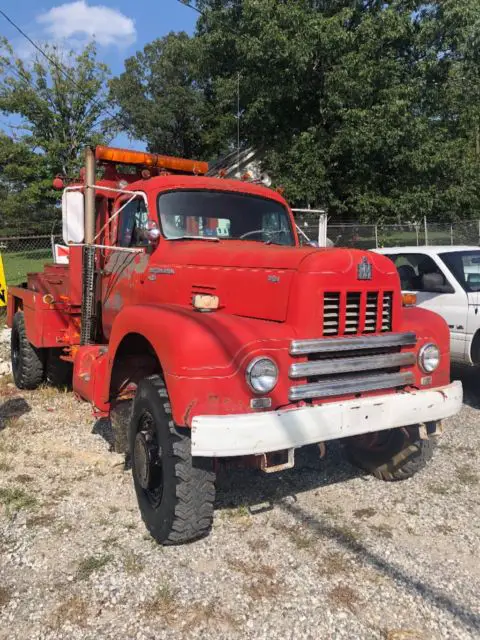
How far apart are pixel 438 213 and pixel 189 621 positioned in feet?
68.5

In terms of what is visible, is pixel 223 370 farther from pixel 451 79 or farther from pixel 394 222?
pixel 451 79

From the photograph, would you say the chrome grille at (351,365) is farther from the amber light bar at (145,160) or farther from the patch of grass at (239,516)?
the amber light bar at (145,160)

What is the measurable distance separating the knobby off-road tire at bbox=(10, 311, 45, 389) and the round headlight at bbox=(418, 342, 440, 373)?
489 cm

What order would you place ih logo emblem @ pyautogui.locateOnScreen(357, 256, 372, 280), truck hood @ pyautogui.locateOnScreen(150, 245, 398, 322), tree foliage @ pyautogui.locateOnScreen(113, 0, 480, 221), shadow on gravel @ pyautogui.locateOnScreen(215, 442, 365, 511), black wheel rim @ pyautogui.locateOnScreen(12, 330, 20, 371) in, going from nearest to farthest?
truck hood @ pyautogui.locateOnScreen(150, 245, 398, 322) → ih logo emblem @ pyautogui.locateOnScreen(357, 256, 372, 280) → shadow on gravel @ pyautogui.locateOnScreen(215, 442, 365, 511) → black wheel rim @ pyautogui.locateOnScreen(12, 330, 20, 371) → tree foliage @ pyautogui.locateOnScreen(113, 0, 480, 221)

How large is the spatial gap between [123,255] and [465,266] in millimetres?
4267

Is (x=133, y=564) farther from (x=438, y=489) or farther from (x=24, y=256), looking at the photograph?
(x=24, y=256)

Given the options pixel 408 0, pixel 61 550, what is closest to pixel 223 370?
pixel 61 550

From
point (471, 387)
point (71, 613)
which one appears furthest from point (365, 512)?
point (471, 387)

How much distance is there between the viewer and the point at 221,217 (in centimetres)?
449

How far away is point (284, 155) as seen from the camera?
1953cm

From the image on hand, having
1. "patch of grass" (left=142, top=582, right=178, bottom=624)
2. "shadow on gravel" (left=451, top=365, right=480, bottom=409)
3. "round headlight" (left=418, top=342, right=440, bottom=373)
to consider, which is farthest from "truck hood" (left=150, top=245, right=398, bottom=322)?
"shadow on gravel" (left=451, top=365, right=480, bottom=409)

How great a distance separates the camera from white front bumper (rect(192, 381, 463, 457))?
2854 millimetres

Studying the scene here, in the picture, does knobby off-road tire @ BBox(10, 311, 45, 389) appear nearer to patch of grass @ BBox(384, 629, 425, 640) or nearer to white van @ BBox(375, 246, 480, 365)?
white van @ BBox(375, 246, 480, 365)

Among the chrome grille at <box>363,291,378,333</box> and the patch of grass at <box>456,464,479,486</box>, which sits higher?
the chrome grille at <box>363,291,378,333</box>
